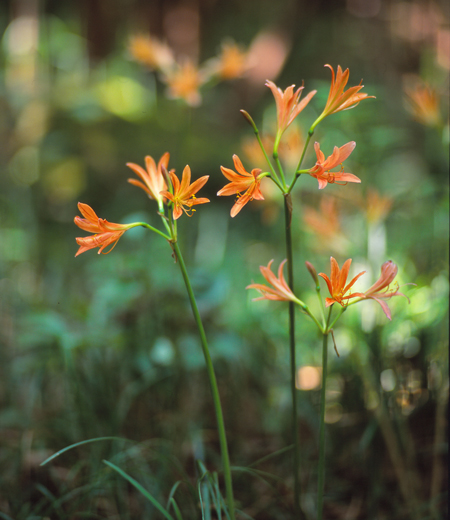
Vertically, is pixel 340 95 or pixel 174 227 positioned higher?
pixel 340 95

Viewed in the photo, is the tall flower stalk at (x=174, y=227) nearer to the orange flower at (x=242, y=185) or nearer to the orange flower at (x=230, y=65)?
the orange flower at (x=242, y=185)

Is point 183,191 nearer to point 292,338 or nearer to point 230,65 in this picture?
point 292,338

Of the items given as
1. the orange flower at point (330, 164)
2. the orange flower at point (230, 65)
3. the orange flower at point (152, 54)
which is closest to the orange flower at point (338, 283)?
the orange flower at point (330, 164)

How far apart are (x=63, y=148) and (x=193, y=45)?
307 centimetres

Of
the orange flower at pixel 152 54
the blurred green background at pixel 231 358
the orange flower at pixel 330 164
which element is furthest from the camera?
the orange flower at pixel 152 54

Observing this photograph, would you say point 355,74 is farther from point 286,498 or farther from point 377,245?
point 286,498

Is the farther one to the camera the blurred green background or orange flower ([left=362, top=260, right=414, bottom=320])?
the blurred green background

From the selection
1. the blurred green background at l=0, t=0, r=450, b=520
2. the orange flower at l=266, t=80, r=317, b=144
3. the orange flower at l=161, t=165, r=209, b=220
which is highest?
the orange flower at l=266, t=80, r=317, b=144

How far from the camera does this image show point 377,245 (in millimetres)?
1658

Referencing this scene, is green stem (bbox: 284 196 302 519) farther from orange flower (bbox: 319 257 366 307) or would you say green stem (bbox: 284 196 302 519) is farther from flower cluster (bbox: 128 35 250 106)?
flower cluster (bbox: 128 35 250 106)

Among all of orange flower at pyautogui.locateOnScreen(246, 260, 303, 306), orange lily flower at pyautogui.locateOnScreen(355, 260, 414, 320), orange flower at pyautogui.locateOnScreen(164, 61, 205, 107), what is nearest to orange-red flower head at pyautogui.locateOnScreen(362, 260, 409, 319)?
orange lily flower at pyautogui.locateOnScreen(355, 260, 414, 320)

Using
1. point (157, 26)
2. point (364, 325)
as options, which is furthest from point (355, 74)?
point (364, 325)

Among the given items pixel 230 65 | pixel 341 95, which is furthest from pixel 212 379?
pixel 230 65

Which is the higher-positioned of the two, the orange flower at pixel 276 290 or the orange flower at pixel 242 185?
the orange flower at pixel 242 185
